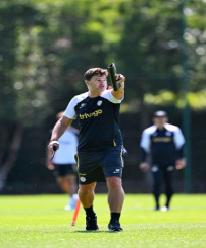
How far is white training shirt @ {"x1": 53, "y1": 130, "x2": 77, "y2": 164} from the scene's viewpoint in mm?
13898

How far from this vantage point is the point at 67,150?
13914 millimetres

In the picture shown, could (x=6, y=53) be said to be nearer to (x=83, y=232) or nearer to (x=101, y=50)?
(x=101, y=50)

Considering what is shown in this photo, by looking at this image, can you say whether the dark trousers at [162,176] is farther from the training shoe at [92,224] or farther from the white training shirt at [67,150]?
the training shoe at [92,224]

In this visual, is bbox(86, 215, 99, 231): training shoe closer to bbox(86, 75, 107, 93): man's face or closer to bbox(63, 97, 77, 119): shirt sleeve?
bbox(63, 97, 77, 119): shirt sleeve

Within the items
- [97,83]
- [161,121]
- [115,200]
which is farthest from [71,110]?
[161,121]

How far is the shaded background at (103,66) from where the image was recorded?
70.5 feet

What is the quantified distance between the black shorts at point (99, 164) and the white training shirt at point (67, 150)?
6294mm

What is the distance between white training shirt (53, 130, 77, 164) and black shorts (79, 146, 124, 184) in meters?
6.29

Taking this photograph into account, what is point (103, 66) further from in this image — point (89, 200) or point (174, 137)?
point (89, 200)

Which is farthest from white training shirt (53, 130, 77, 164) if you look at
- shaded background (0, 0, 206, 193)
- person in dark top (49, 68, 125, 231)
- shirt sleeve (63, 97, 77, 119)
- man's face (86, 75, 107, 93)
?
shaded background (0, 0, 206, 193)

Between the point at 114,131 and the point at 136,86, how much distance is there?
14421 millimetres

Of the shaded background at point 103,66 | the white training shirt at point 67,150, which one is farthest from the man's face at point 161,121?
the shaded background at point 103,66

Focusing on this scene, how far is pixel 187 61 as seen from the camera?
21.4m

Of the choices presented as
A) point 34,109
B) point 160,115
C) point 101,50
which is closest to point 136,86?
point 101,50
